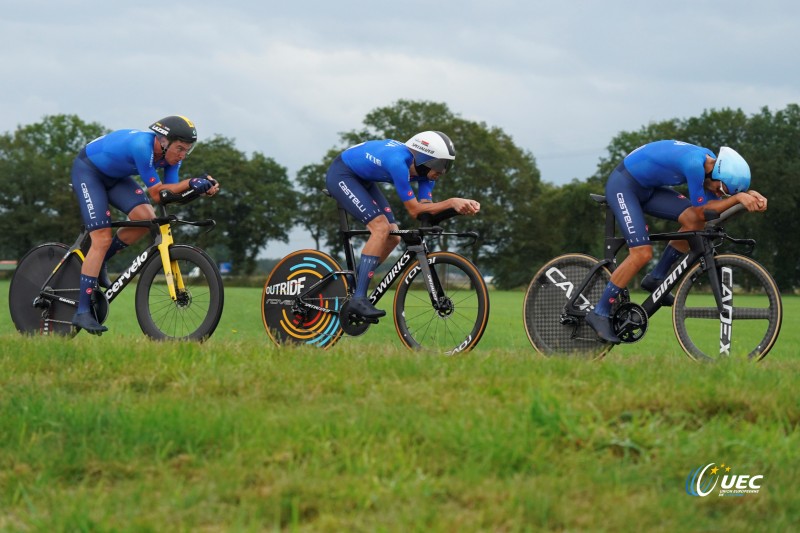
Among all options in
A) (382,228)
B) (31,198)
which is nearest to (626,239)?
(382,228)

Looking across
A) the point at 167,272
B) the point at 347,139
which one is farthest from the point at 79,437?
the point at 347,139

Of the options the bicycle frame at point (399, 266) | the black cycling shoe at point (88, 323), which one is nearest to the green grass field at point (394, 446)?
the bicycle frame at point (399, 266)

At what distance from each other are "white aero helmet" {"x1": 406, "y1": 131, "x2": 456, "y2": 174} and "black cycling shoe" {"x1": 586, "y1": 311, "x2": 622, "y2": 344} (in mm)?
1938

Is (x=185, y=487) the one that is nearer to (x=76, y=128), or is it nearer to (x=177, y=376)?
(x=177, y=376)

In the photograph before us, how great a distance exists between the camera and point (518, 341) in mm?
15164

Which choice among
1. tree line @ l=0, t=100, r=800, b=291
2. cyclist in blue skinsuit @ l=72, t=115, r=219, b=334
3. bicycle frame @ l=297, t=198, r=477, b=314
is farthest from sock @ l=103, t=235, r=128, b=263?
tree line @ l=0, t=100, r=800, b=291

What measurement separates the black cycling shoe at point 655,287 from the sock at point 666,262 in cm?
4

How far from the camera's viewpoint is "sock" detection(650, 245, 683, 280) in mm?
9133

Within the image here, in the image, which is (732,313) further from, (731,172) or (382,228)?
(382,228)

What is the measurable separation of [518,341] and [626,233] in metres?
6.59

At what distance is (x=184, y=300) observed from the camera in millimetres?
9281

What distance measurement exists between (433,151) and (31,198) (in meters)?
78.8

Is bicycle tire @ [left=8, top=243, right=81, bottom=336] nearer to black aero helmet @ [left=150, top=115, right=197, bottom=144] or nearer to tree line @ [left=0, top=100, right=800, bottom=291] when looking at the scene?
black aero helmet @ [left=150, top=115, right=197, bottom=144]

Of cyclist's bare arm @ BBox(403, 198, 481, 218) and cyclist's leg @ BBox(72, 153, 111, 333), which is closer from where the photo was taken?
cyclist's bare arm @ BBox(403, 198, 481, 218)
